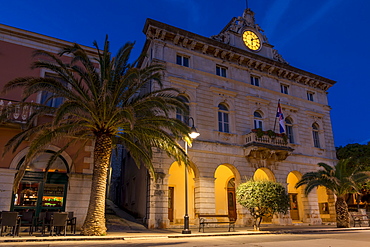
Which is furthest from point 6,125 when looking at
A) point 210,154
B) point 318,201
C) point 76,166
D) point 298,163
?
point 318,201

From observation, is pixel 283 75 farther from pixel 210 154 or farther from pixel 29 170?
pixel 29 170

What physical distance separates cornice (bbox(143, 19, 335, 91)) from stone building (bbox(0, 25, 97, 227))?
7774mm

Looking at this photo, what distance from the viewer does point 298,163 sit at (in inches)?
1000

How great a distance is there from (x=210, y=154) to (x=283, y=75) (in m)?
12.0

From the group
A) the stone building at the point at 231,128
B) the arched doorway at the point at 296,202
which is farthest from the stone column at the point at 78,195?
the arched doorway at the point at 296,202

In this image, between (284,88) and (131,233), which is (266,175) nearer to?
(284,88)

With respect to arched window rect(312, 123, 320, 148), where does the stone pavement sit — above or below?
below

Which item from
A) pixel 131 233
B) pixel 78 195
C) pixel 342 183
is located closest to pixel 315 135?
pixel 342 183

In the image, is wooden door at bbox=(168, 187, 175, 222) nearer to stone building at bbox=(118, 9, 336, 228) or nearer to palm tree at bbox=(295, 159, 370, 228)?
stone building at bbox=(118, 9, 336, 228)

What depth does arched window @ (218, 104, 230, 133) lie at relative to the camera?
22844 mm

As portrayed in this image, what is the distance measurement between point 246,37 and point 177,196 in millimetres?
15459

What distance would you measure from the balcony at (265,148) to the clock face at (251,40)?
8694 mm

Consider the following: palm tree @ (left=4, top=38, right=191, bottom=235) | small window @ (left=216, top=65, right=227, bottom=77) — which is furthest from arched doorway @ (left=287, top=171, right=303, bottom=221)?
palm tree @ (left=4, top=38, right=191, bottom=235)

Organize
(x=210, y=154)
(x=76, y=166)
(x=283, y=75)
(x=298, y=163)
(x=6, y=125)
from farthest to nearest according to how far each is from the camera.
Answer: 1. (x=283, y=75)
2. (x=298, y=163)
3. (x=210, y=154)
4. (x=76, y=166)
5. (x=6, y=125)
